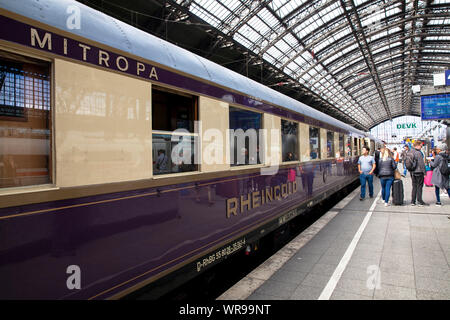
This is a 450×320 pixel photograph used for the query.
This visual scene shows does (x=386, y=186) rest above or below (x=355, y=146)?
below

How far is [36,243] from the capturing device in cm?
176

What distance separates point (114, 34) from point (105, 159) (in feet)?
3.48

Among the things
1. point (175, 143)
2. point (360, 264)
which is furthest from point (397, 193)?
point (175, 143)

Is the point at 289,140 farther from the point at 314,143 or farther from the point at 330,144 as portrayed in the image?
the point at 330,144

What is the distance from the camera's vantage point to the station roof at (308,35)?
14688mm

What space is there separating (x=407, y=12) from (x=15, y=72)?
27657 mm

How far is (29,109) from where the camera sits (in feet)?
6.18

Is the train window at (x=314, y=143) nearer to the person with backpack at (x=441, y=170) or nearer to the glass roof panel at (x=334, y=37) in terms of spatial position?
the person with backpack at (x=441, y=170)

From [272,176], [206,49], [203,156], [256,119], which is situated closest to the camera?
[203,156]

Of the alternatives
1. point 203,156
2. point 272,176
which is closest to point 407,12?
point 272,176

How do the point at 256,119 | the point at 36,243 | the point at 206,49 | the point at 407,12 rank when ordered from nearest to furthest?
1. the point at 36,243
2. the point at 256,119
3. the point at 206,49
4. the point at 407,12

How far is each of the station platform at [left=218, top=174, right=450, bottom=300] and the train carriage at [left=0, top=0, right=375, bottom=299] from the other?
79 centimetres

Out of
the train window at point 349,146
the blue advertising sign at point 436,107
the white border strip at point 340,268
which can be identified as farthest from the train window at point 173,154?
the blue advertising sign at point 436,107

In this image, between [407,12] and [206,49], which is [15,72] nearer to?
[206,49]
